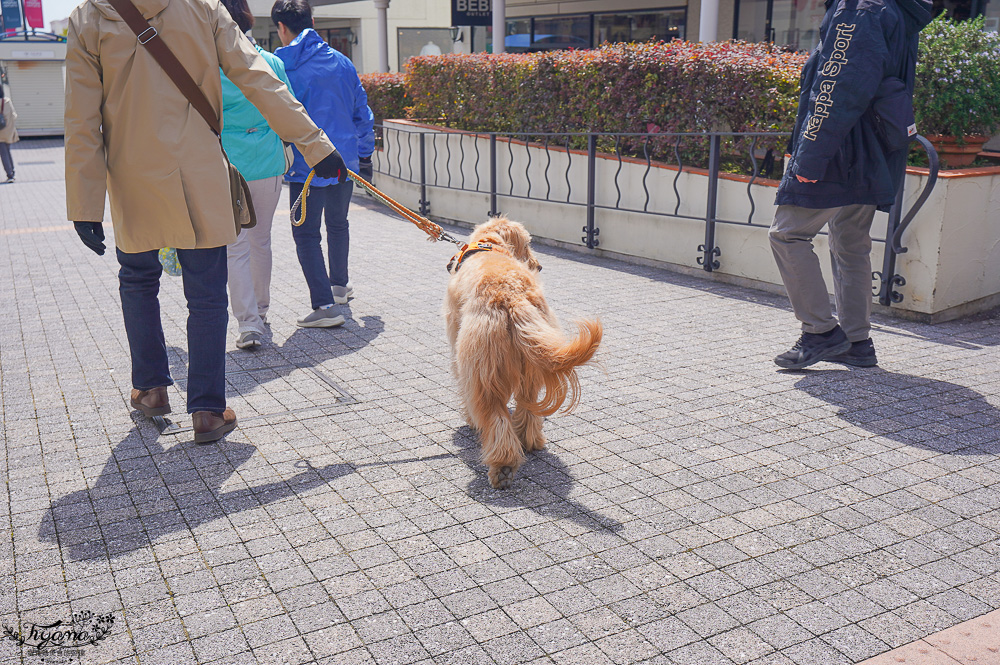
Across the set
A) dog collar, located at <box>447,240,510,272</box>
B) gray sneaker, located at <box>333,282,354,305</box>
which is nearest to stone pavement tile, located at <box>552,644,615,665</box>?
dog collar, located at <box>447,240,510,272</box>

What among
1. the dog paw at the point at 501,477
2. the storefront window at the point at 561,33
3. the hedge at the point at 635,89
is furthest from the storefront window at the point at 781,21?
the dog paw at the point at 501,477

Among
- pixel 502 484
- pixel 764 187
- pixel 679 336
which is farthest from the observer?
pixel 764 187

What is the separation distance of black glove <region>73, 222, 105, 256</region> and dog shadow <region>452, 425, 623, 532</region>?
1.84 meters

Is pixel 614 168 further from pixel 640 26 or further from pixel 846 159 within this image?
pixel 640 26

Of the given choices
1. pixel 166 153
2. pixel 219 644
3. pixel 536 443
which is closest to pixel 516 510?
pixel 536 443

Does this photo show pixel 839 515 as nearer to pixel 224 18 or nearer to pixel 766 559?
pixel 766 559

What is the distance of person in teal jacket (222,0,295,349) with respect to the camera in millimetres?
5094

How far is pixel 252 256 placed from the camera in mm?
5746

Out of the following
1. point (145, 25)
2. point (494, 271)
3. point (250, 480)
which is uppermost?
point (145, 25)

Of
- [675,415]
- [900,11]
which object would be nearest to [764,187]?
[900,11]

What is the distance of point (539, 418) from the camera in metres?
3.81

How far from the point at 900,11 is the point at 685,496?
2889 millimetres

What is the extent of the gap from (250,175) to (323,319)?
1.19 metres

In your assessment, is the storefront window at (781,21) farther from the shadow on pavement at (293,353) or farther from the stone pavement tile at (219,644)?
the stone pavement tile at (219,644)
